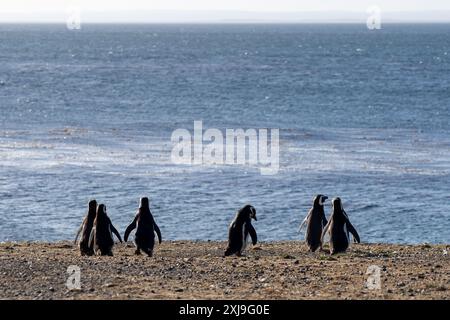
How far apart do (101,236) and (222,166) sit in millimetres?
19404

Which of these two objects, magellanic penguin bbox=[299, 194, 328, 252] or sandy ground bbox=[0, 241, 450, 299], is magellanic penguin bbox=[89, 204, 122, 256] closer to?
sandy ground bbox=[0, 241, 450, 299]

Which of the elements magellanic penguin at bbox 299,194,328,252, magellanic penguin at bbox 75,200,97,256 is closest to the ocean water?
magellanic penguin at bbox 299,194,328,252

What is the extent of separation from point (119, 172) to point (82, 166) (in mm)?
2101

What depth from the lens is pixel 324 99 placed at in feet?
259

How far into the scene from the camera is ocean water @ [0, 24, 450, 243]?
3036cm

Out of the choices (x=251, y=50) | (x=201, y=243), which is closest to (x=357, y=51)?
(x=251, y=50)

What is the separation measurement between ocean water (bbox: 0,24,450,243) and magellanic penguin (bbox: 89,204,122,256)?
20.3ft

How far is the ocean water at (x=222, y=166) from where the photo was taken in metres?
30.4

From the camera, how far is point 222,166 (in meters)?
39.8

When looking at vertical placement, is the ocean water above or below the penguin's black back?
below

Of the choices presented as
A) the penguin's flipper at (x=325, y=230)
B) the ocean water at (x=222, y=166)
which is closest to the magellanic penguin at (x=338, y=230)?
the penguin's flipper at (x=325, y=230)

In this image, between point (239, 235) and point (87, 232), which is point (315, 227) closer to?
point (239, 235)
